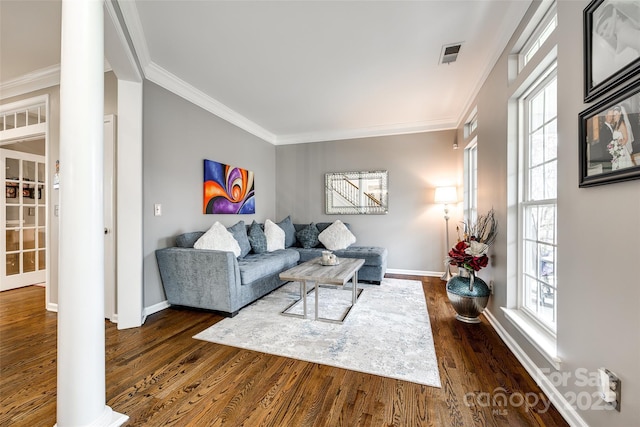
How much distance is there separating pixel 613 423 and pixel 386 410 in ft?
3.08

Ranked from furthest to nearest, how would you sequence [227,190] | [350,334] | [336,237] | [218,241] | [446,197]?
[336,237] → [446,197] → [227,190] → [218,241] → [350,334]

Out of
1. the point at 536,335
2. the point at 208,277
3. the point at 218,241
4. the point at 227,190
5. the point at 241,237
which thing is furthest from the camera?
the point at 227,190

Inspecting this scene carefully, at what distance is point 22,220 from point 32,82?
2110 mm

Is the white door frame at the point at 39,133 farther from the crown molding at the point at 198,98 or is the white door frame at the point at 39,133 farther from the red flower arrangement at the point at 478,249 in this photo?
the red flower arrangement at the point at 478,249

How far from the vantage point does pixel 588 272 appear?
1.22 m

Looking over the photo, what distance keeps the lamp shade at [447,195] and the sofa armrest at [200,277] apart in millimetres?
3203

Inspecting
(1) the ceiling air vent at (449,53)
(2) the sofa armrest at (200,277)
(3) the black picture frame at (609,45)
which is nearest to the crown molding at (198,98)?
(2) the sofa armrest at (200,277)

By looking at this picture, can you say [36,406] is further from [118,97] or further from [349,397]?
[118,97]

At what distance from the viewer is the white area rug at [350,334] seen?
6.06 ft

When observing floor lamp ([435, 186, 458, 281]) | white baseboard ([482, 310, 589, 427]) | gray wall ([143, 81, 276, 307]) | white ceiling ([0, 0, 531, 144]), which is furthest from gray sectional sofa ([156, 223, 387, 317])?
floor lamp ([435, 186, 458, 281])

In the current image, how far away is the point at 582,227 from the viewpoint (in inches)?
49.7

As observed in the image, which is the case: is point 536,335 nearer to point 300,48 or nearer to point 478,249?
point 478,249

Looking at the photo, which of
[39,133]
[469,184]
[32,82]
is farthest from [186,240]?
[469,184]

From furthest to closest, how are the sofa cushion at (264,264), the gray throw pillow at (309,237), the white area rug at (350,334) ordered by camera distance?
the gray throw pillow at (309,237) → the sofa cushion at (264,264) → the white area rug at (350,334)
